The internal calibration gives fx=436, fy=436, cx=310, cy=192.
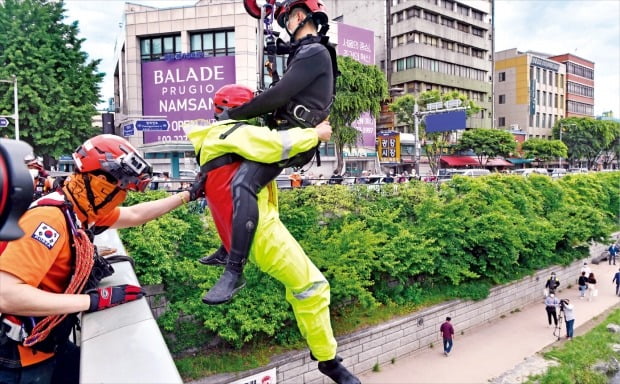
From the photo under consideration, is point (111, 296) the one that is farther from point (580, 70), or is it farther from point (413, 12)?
point (580, 70)

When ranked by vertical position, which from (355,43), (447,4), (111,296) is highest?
(447,4)

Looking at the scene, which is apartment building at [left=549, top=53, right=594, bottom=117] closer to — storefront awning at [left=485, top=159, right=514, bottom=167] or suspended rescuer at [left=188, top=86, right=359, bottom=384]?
storefront awning at [left=485, top=159, right=514, bottom=167]

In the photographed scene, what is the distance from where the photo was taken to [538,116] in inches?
2448

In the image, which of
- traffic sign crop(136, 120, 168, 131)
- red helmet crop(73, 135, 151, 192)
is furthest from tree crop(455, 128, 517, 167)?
red helmet crop(73, 135, 151, 192)

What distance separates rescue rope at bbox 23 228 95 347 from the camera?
2404mm

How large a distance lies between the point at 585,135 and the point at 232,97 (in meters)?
66.6

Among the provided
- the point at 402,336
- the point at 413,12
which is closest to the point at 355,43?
the point at 413,12

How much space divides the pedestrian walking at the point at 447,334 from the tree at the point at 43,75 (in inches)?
685

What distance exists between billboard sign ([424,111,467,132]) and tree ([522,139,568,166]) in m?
28.6

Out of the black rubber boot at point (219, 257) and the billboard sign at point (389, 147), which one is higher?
the billboard sign at point (389, 147)

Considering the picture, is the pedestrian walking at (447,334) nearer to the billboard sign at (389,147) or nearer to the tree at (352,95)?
the tree at (352,95)

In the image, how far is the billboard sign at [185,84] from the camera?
31562mm

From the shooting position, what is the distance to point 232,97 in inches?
106

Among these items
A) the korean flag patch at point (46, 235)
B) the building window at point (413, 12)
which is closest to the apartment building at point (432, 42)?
the building window at point (413, 12)
